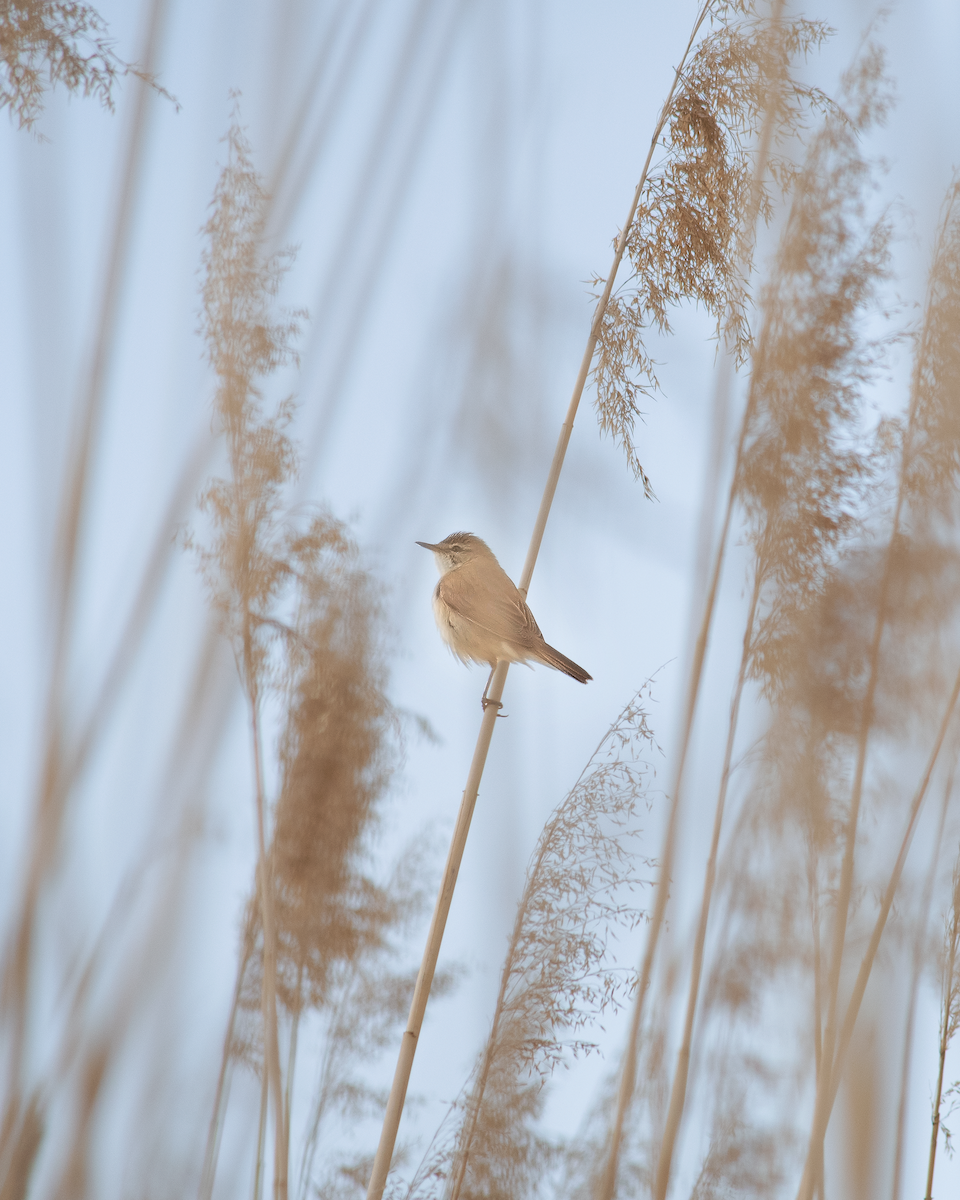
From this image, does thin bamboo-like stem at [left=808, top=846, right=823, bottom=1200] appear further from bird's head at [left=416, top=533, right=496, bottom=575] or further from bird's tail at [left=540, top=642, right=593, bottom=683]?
bird's head at [left=416, top=533, right=496, bottom=575]

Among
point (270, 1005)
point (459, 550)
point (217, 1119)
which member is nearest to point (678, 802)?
point (270, 1005)

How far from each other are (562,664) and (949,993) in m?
1.49

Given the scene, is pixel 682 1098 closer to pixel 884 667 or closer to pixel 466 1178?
pixel 466 1178

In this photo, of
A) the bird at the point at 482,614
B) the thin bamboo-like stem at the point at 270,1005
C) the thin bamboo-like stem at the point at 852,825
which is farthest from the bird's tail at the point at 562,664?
the thin bamboo-like stem at the point at 270,1005

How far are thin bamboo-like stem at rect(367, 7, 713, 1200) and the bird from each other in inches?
26.7

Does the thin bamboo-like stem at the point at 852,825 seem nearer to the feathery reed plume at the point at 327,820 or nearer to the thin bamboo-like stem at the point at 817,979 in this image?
the thin bamboo-like stem at the point at 817,979

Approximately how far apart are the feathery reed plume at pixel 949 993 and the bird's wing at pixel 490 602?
53.5 inches

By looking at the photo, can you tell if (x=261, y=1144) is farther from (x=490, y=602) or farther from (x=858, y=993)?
(x=490, y=602)

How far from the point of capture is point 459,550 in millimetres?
4320

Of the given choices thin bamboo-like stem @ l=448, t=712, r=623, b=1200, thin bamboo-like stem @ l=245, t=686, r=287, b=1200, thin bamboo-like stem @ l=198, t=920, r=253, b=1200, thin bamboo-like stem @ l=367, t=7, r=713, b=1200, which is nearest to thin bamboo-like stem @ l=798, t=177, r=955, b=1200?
thin bamboo-like stem @ l=448, t=712, r=623, b=1200

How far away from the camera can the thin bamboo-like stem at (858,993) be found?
5.88 ft

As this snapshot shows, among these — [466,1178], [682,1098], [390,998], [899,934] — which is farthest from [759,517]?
[390,998]

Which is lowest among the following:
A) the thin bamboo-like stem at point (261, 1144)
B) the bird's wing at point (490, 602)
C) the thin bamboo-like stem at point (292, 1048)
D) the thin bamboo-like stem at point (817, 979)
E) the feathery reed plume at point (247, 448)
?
the thin bamboo-like stem at point (261, 1144)

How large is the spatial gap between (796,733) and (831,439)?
76 cm
